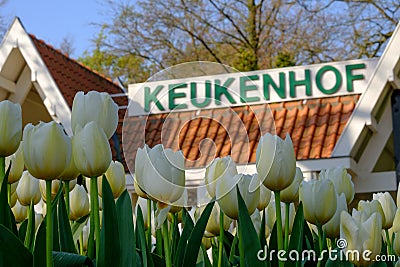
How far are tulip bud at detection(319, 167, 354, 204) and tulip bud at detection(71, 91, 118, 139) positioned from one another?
0.44 meters

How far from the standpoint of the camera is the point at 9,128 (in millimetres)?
1024

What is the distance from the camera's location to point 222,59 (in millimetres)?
16609

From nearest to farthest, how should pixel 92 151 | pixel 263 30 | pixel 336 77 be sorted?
pixel 92 151 → pixel 336 77 → pixel 263 30

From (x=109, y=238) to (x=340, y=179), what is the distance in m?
0.57

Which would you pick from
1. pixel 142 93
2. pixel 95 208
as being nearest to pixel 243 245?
pixel 95 208

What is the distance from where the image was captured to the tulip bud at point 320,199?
113 centimetres

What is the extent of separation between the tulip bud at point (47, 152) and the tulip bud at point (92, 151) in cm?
4

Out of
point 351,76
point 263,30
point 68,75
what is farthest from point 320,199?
point 263,30

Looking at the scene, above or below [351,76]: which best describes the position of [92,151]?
below

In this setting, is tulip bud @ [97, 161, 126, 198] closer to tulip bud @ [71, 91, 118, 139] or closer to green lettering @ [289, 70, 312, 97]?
tulip bud @ [71, 91, 118, 139]

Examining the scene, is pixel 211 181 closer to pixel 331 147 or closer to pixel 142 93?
pixel 142 93

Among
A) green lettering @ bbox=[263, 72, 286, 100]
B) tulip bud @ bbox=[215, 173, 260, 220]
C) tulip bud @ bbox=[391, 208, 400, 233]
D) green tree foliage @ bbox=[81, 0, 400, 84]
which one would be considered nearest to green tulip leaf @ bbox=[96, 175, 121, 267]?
tulip bud @ bbox=[215, 173, 260, 220]

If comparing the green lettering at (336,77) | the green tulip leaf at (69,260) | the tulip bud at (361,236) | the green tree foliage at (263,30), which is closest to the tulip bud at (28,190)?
the green tulip leaf at (69,260)

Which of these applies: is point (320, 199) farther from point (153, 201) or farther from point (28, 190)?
point (28, 190)
